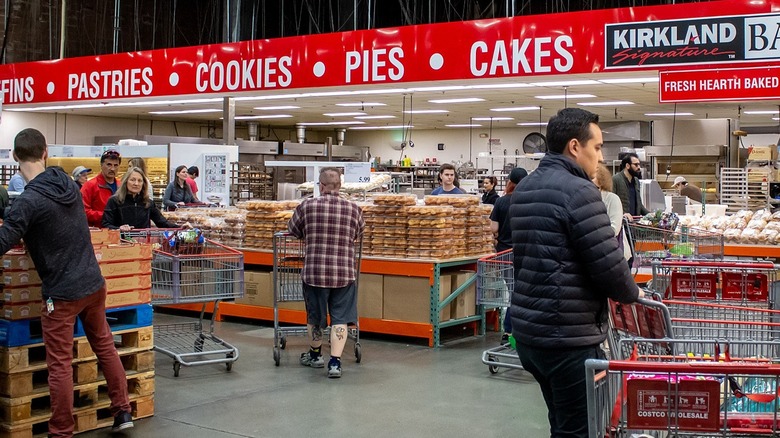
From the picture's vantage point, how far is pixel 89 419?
520 centimetres

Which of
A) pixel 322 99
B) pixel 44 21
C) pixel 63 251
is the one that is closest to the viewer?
pixel 63 251

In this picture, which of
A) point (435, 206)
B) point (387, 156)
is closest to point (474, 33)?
point (435, 206)

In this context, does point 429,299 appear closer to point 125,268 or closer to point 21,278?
point 125,268

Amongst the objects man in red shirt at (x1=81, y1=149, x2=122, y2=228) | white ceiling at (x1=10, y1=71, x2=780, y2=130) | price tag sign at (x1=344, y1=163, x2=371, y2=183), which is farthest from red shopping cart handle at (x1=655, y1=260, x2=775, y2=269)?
price tag sign at (x1=344, y1=163, x2=371, y2=183)

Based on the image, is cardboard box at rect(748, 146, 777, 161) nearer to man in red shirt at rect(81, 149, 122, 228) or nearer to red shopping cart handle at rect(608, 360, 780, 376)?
man in red shirt at rect(81, 149, 122, 228)

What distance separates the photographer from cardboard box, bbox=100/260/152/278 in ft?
17.7

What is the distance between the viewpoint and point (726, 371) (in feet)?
8.87

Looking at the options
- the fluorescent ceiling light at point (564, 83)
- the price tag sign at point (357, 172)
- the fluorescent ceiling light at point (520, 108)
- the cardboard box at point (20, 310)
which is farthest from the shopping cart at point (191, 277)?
the fluorescent ceiling light at point (520, 108)

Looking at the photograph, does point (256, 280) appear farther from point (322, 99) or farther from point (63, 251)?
point (322, 99)

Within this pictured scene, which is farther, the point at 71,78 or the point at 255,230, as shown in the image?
the point at 71,78

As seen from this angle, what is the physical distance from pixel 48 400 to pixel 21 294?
0.79m

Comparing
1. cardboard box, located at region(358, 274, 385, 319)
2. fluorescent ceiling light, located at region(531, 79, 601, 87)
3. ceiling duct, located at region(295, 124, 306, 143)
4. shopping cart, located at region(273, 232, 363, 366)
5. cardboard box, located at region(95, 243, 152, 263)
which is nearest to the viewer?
cardboard box, located at region(95, 243, 152, 263)

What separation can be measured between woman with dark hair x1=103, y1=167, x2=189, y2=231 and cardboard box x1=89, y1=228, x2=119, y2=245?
1965 mm

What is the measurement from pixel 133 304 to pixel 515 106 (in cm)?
1281
